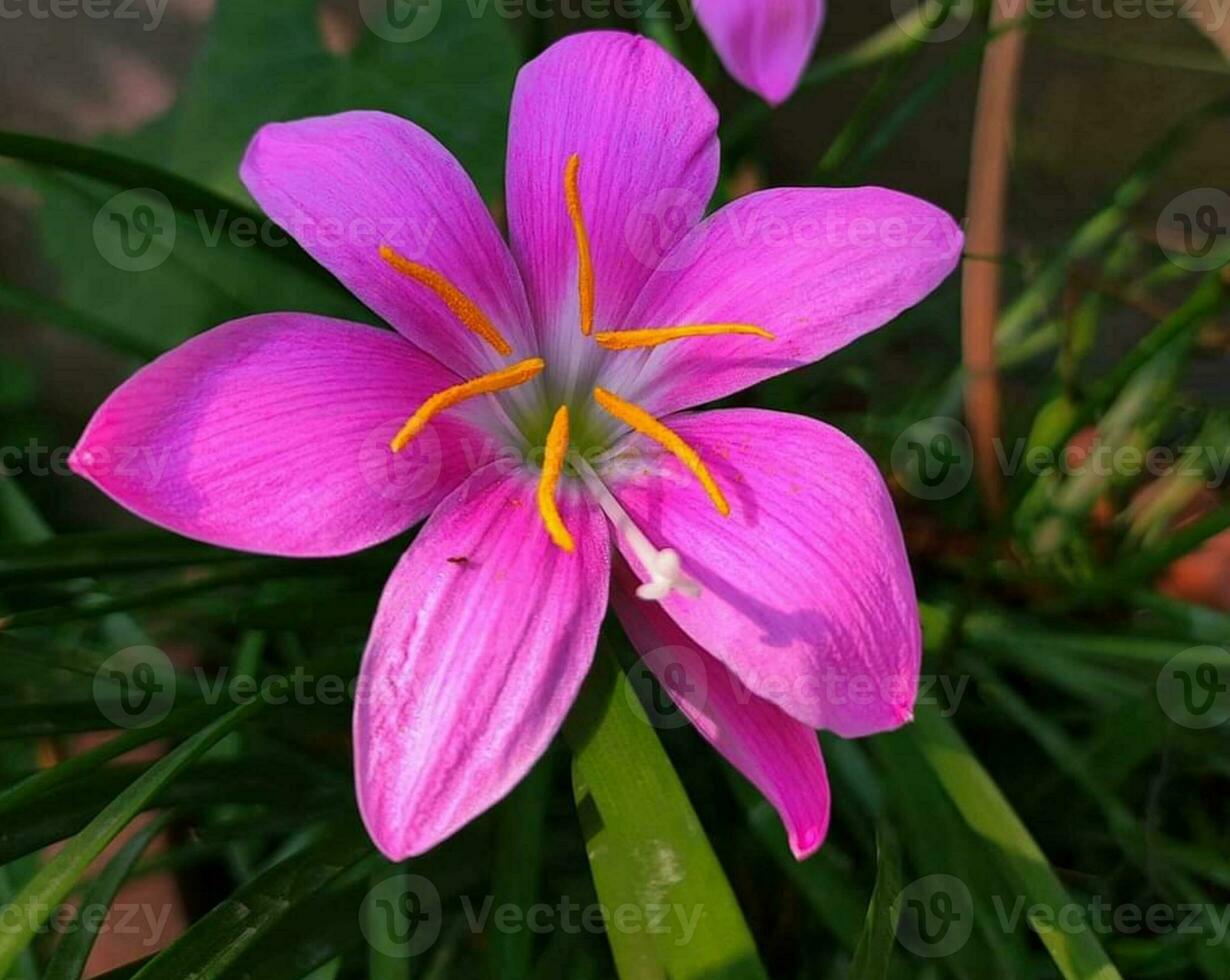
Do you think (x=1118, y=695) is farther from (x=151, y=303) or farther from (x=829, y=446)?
(x=151, y=303)

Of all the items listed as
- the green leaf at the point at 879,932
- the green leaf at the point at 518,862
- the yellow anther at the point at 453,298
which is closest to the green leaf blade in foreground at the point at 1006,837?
the green leaf at the point at 879,932

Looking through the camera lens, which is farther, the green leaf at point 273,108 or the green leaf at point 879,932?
the green leaf at point 273,108

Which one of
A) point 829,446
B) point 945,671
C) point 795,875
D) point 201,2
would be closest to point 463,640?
point 829,446

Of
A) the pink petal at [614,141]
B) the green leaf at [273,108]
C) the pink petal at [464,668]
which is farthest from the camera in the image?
the green leaf at [273,108]

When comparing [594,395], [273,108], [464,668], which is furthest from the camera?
[273,108]

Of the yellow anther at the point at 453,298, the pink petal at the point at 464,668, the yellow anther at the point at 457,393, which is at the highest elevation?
the yellow anther at the point at 453,298

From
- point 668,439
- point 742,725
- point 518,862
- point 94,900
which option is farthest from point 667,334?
point 94,900

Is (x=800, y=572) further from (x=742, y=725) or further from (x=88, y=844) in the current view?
(x=88, y=844)

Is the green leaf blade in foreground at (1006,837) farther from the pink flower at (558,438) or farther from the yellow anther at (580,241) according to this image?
the yellow anther at (580,241)
